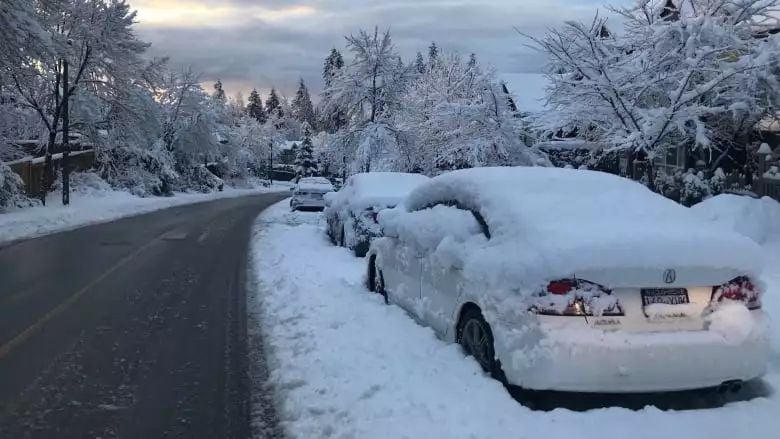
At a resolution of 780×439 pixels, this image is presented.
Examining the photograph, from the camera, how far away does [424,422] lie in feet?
15.2

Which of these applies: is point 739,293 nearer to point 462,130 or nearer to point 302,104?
point 462,130

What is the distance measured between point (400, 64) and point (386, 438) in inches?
1158

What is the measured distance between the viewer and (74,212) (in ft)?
85.0

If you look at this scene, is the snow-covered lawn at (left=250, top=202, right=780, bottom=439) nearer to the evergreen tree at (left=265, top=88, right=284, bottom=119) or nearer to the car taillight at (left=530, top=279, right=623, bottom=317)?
the car taillight at (left=530, top=279, right=623, bottom=317)

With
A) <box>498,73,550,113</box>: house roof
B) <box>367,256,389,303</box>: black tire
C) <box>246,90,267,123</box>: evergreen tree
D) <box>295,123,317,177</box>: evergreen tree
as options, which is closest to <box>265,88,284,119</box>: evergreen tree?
<box>246,90,267,123</box>: evergreen tree

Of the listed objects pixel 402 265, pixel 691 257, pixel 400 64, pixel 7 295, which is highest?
pixel 400 64

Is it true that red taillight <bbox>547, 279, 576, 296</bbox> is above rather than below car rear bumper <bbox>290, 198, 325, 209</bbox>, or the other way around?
above

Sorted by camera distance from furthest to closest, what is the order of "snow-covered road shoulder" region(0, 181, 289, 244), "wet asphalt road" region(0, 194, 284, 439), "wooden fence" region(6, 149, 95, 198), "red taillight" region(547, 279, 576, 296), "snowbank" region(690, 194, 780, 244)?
1. "wooden fence" region(6, 149, 95, 198)
2. "snow-covered road shoulder" region(0, 181, 289, 244)
3. "snowbank" region(690, 194, 780, 244)
4. "wet asphalt road" region(0, 194, 284, 439)
5. "red taillight" region(547, 279, 576, 296)

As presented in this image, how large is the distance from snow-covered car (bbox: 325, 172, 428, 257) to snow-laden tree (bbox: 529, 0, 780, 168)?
4.51m

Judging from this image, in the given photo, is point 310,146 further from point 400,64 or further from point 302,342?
point 302,342

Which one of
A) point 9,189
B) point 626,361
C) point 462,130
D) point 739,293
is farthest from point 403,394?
point 9,189

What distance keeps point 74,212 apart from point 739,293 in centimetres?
2502

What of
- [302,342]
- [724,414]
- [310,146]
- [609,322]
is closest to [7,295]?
[302,342]

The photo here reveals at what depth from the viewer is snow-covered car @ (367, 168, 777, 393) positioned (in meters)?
4.62
